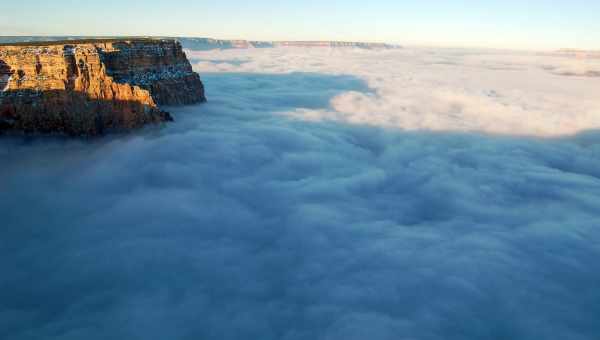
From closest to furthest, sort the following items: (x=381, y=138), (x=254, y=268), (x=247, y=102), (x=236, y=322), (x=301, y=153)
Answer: (x=236, y=322) → (x=254, y=268) → (x=301, y=153) → (x=381, y=138) → (x=247, y=102)

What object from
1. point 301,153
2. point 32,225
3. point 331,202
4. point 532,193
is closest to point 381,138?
point 301,153

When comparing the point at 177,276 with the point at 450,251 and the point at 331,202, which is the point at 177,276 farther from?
the point at 450,251

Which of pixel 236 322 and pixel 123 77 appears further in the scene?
pixel 123 77

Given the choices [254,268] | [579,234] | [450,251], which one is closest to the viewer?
[254,268]

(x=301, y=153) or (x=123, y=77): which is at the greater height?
(x=123, y=77)

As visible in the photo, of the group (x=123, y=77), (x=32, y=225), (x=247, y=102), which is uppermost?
(x=123, y=77)

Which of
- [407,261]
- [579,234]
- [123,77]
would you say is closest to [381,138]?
[579,234]
